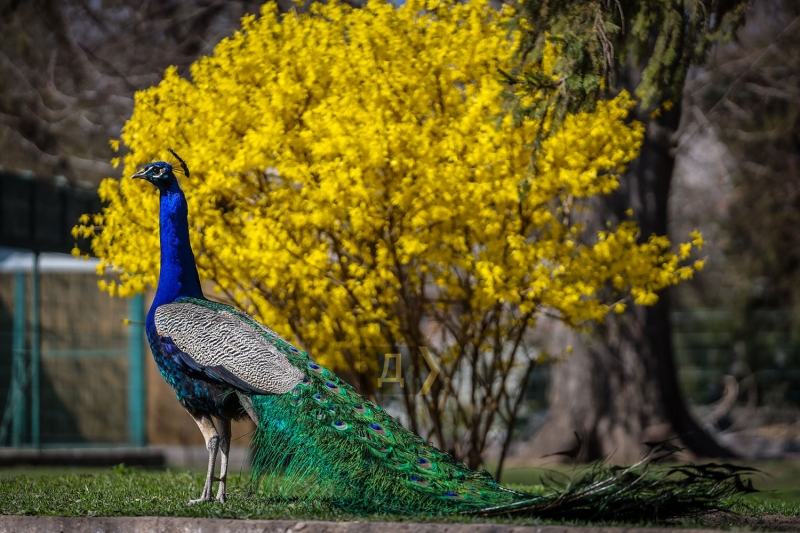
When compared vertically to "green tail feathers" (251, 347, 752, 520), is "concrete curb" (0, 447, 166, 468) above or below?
below

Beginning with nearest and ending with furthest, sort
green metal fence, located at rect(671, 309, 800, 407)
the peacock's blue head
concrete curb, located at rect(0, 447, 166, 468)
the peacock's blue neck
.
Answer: the peacock's blue neck < the peacock's blue head < concrete curb, located at rect(0, 447, 166, 468) < green metal fence, located at rect(671, 309, 800, 407)

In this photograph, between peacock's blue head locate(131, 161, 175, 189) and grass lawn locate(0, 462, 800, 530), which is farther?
peacock's blue head locate(131, 161, 175, 189)

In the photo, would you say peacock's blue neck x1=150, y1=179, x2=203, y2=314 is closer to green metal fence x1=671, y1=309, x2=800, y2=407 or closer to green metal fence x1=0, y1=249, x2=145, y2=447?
green metal fence x1=0, y1=249, x2=145, y2=447

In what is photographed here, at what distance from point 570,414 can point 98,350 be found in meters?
6.89

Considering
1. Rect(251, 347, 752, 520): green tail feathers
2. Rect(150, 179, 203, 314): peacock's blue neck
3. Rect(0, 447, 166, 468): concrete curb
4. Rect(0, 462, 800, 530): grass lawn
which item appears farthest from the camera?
Rect(0, 447, 166, 468): concrete curb

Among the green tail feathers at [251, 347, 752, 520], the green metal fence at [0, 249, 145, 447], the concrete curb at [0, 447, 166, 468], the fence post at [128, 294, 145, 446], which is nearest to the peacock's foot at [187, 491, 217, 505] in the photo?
the green tail feathers at [251, 347, 752, 520]

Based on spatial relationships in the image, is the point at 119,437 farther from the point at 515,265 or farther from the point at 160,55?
the point at 515,265

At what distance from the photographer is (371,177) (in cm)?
952

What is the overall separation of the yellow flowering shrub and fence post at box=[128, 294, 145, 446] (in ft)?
24.9

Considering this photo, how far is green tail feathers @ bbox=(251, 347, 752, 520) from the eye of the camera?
6523 millimetres

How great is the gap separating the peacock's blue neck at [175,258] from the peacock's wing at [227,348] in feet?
0.79

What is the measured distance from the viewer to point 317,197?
929cm

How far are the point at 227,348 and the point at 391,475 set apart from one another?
50.6 inches

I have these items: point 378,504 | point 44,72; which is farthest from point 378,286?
point 44,72
